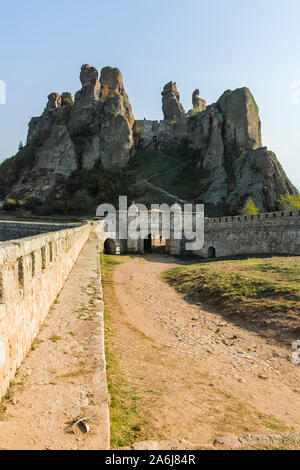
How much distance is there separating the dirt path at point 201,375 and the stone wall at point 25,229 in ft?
38.9

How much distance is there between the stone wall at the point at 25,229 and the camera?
813 inches

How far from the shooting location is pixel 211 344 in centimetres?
749

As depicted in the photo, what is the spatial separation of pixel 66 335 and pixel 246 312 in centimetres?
680

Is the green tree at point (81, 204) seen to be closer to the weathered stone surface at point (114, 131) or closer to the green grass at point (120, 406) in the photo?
the weathered stone surface at point (114, 131)

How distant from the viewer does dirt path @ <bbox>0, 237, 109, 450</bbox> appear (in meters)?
2.46

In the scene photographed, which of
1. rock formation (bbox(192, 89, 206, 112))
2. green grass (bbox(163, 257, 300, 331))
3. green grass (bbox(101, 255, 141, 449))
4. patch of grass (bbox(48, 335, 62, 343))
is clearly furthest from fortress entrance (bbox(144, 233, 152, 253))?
rock formation (bbox(192, 89, 206, 112))

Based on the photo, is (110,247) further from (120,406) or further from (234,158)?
(234,158)

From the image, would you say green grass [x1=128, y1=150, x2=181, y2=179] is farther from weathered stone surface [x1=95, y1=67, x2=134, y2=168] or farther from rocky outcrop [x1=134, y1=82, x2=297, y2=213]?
rocky outcrop [x1=134, y1=82, x2=297, y2=213]

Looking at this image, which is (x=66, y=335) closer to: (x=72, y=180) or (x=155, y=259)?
(x=155, y=259)

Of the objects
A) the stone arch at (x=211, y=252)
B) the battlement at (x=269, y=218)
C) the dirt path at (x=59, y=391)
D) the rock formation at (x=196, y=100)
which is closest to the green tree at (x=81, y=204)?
the stone arch at (x=211, y=252)

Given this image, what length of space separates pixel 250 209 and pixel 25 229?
2802 cm

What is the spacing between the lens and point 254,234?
2420cm

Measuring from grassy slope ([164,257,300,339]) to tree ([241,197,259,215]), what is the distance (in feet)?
81.5

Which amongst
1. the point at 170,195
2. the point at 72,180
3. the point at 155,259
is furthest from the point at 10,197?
the point at 155,259
